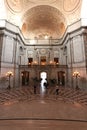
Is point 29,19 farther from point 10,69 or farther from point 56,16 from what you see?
point 10,69

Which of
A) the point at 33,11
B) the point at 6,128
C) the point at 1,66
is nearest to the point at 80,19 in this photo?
the point at 33,11

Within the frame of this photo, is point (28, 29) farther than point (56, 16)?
Yes

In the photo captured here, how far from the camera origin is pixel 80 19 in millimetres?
17062

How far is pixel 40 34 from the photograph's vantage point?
2828cm

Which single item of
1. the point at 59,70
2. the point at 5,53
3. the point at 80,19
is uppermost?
the point at 80,19

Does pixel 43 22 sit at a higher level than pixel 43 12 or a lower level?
lower

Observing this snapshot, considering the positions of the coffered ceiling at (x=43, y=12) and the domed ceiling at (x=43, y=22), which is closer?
the coffered ceiling at (x=43, y=12)

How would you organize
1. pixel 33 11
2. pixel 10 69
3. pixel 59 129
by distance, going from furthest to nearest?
1. pixel 33 11
2. pixel 10 69
3. pixel 59 129

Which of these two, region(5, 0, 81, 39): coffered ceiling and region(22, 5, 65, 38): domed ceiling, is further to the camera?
region(22, 5, 65, 38): domed ceiling

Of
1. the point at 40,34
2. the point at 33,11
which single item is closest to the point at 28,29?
the point at 40,34

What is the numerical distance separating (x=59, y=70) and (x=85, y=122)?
55.2 ft

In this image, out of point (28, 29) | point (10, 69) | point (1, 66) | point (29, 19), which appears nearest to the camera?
point (1, 66)

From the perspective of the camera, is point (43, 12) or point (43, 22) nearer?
point (43, 12)

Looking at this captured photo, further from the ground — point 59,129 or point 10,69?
point 10,69
